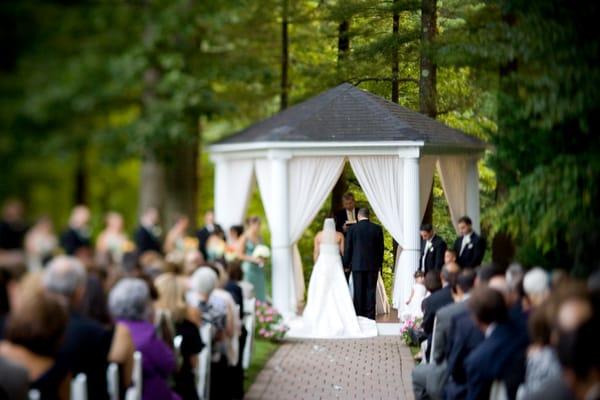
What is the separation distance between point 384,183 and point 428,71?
2.48 m

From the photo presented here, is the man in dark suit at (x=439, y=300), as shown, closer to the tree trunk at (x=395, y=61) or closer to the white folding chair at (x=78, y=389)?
the white folding chair at (x=78, y=389)

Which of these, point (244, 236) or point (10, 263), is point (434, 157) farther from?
point (10, 263)

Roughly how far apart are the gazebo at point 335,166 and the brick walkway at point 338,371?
5.32ft

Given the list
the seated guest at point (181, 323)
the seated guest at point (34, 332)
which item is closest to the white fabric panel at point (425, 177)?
the seated guest at point (181, 323)

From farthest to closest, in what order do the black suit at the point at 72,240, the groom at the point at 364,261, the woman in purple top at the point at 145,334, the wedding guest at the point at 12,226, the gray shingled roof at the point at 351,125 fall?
the gray shingled roof at the point at 351,125 → the groom at the point at 364,261 → the woman in purple top at the point at 145,334 → the black suit at the point at 72,240 → the wedding guest at the point at 12,226

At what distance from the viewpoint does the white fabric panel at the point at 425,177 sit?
18.1m

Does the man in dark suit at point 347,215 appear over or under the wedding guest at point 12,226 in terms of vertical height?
under

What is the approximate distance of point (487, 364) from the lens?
26.0 ft

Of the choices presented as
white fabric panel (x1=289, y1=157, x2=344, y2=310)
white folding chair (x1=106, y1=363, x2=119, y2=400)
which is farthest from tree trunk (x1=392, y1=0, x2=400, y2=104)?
white folding chair (x1=106, y1=363, x2=119, y2=400)

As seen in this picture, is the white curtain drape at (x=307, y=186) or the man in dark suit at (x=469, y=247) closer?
the man in dark suit at (x=469, y=247)

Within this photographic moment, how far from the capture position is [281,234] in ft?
58.0

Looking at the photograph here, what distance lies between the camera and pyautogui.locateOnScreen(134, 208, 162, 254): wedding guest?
8.27m

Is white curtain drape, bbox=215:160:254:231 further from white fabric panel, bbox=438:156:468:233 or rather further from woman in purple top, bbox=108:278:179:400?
woman in purple top, bbox=108:278:179:400

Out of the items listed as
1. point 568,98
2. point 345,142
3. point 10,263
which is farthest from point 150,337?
point 345,142
